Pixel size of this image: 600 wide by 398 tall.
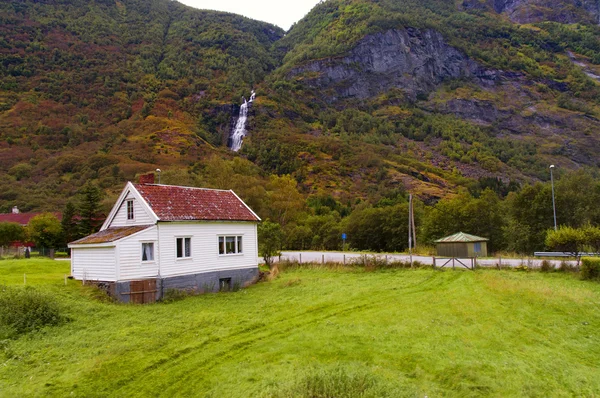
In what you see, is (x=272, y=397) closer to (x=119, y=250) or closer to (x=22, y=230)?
(x=119, y=250)

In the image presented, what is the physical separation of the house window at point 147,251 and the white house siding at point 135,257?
178mm

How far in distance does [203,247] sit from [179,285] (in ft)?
8.38

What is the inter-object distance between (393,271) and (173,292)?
1482cm

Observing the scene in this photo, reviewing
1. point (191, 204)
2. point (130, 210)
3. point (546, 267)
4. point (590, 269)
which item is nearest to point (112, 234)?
point (130, 210)

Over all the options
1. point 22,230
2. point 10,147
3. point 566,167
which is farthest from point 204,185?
point 566,167

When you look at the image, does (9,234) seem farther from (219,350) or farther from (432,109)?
(432,109)

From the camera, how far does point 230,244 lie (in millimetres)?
25484

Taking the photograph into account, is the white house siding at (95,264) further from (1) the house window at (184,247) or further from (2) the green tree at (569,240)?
(2) the green tree at (569,240)

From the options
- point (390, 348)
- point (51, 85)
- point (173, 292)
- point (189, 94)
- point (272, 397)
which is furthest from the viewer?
point (189, 94)

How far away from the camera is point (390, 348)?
12328 mm

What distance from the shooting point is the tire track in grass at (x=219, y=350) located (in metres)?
10.2

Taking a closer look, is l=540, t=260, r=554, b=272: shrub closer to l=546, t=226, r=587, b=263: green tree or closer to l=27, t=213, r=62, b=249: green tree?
l=546, t=226, r=587, b=263: green tree

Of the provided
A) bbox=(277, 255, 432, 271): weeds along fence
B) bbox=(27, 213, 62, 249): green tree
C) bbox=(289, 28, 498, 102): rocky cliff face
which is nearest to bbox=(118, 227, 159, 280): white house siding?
bbox=(277, 255, 432, 271): weeds along fence

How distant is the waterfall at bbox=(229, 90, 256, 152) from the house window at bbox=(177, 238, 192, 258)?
117438 millimetres
